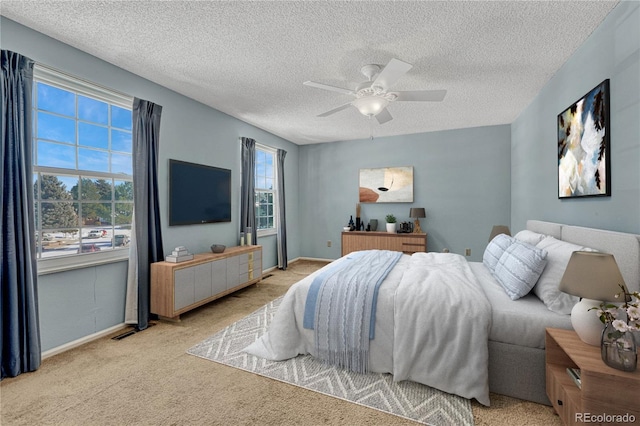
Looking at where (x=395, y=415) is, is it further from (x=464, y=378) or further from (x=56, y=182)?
(x=56, y=182)

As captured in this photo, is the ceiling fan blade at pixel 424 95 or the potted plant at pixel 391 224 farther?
the potted plant at pixel 391 224

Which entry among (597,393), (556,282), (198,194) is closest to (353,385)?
(597,393)

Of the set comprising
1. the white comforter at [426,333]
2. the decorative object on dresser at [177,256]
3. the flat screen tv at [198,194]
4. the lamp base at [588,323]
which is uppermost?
the flat screen tv at [198,194]

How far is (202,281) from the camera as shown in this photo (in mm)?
3385

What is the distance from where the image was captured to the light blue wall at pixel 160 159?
2.38 metres

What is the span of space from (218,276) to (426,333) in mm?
2683

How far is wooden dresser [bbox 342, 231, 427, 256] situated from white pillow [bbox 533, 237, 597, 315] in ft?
9.85

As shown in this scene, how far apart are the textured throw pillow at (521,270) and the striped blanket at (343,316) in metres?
0.96

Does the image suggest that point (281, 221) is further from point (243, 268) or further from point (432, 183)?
point (432, 183)

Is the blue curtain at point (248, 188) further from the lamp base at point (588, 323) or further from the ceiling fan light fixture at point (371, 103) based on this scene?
the lamp base at point (588, 323)

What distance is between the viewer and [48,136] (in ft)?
8.08

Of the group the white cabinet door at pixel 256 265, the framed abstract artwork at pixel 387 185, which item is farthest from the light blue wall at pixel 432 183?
the white cabinet door at pixel 256 265

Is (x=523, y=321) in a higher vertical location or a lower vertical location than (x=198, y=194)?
lower

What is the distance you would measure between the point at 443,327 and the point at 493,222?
400 cm
